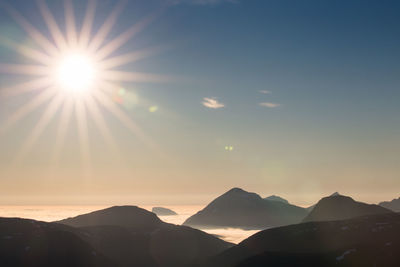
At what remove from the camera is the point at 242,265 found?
7648 inches

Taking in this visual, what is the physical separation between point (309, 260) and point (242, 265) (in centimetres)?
3381

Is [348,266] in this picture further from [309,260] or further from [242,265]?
[242,265]

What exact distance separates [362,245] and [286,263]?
1589 inches

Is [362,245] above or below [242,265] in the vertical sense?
above

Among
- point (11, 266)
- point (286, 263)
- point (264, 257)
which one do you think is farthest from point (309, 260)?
point (11, 266)

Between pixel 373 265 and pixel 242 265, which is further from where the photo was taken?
pixel 242 265

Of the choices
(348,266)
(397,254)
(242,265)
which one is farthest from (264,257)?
(397,254)

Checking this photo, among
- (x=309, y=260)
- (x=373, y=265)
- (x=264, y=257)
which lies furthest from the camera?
(x=264, y=257)

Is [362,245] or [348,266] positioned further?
[362,245]

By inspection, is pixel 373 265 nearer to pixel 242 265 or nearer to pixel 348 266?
pixel 348 266

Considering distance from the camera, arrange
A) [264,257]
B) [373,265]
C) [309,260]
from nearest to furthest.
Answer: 1. [373,265]
2. [309,260]
3. [264,257]

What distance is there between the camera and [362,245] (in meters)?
189

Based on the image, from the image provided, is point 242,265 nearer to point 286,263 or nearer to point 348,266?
point 286,263

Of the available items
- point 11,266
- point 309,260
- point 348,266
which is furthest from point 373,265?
point 11,266
